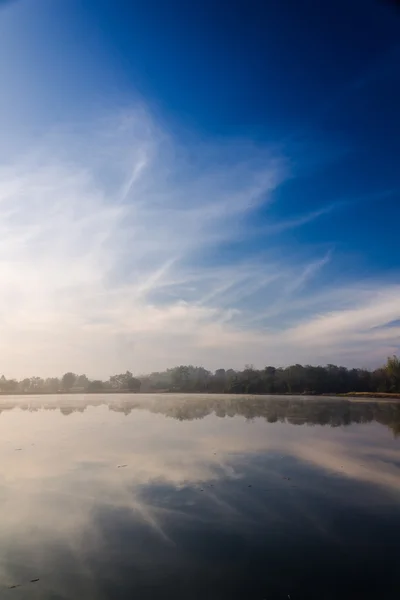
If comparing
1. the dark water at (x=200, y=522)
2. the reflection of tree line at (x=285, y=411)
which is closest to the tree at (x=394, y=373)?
the reflection of tree line at (x=285, y=411)

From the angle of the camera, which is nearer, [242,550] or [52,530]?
[242,550]

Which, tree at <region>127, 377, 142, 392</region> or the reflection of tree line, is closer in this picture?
the reflection of tree line

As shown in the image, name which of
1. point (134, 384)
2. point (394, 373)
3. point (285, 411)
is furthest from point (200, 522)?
point (134, 384)

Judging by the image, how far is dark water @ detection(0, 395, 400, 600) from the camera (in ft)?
18.6

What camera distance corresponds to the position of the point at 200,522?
7.94 meters

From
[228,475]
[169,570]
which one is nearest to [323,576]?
[169,570]

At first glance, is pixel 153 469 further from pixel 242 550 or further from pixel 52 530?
pixel 242 550

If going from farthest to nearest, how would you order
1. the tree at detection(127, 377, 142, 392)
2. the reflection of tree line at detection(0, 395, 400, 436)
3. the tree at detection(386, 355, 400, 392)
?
the tree at detection(127, 377, 142, 392)
the tree at detection(386, 355, 400, 392)
the reflection of tree line at detection(0, 395, 400, 436)

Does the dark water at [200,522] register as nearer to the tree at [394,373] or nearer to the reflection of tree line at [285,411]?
the reflection of tree line at [285,411]

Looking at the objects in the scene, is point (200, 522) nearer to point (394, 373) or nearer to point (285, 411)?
point (285, 411)

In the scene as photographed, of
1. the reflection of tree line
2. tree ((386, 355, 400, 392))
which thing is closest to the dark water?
the reflection of tree line

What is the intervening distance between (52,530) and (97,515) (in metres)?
1.05

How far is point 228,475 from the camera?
1145 centimetres

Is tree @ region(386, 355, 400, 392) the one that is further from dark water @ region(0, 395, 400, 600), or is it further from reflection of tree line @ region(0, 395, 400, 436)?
dark water @ region(0, 395, 400, 600)
